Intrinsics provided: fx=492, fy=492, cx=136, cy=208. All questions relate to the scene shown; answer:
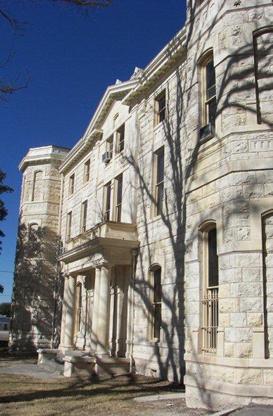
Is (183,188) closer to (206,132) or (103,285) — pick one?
(206,132)

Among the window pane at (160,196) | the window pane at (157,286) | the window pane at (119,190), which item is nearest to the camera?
the window pane at (157,286)

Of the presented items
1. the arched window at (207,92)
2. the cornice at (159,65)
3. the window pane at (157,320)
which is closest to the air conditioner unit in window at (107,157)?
the cornice at (159,65)

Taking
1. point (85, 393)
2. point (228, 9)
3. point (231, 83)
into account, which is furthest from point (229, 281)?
point (228, 9)

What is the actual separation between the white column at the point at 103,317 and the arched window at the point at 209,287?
20.9 ft

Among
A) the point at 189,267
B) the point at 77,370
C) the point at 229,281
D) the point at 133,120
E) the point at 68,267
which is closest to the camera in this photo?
the point at 229,281

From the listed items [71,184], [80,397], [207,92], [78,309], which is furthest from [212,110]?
[71,184]

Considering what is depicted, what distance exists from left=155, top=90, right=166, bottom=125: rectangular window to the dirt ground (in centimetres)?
928

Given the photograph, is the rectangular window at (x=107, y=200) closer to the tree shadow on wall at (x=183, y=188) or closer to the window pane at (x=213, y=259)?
the tree shadow on wall at (x=183, y=188)

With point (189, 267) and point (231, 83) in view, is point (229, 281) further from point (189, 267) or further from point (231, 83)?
point (231, 83)

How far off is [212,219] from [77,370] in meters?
8.19

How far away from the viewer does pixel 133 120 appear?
66.9 ft

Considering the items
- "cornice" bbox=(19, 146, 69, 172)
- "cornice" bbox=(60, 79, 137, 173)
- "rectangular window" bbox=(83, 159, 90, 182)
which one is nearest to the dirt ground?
"cornice" bbox=(60, 79, 137, 173)

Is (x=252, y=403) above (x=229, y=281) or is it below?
below

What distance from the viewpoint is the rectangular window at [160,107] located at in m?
18.4
